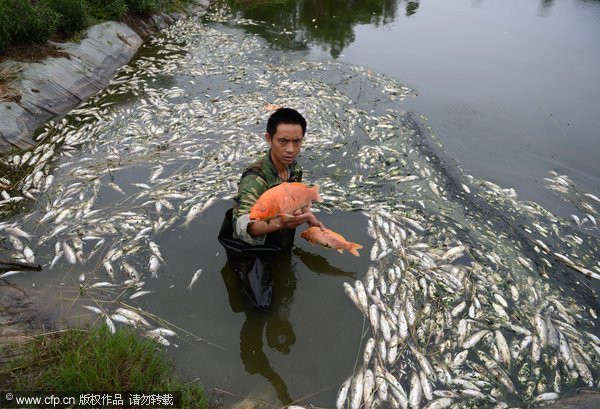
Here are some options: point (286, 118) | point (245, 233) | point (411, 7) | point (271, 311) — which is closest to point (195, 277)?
point (271, 311)

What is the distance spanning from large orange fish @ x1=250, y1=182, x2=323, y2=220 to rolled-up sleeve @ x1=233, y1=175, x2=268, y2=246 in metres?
0.26

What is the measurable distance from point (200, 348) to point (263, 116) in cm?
542

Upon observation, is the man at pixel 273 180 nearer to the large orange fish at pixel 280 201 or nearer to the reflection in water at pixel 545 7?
the large orange fish at pixel 280 201

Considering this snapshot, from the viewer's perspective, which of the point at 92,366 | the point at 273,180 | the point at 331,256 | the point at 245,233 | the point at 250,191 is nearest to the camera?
the point at 92,366

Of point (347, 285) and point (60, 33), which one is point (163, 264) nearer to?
point (347, 285)

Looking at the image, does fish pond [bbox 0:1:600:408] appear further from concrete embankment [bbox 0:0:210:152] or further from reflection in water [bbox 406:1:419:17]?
reflection in water [bbox 406:1:419:17]

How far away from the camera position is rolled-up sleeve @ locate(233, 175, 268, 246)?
11.5 feet

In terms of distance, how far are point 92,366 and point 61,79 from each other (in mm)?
7572

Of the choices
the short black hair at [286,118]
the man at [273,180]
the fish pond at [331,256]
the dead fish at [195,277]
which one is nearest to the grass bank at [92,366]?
the fish pond at [331,256]

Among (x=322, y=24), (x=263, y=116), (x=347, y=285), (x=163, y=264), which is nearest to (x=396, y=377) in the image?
(x=347, y=285)

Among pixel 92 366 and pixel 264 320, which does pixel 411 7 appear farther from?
pixel 92 366

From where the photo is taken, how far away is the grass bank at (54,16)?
8328 mm

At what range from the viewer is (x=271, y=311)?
4.02m

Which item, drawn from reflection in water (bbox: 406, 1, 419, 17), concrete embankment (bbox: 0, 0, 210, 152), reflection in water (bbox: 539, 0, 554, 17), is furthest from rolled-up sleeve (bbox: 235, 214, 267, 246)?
reflection in water (bbox: 539, 0, 554, 17)
